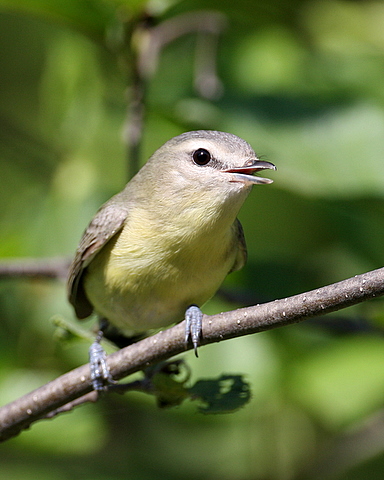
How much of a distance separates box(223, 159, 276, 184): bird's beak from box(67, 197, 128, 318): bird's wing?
0.76 m

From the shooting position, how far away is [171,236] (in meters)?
3.42

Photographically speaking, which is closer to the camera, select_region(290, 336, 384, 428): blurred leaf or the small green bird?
the small green bird

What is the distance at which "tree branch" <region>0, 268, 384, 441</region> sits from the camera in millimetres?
2170

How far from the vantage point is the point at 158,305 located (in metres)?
3.59

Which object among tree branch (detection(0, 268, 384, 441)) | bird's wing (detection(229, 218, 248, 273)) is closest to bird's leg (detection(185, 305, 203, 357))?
tree branch (detection(0, 268, 384, 441))

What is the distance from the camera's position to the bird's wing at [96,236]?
12.1 ft

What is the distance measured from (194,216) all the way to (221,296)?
120 cm

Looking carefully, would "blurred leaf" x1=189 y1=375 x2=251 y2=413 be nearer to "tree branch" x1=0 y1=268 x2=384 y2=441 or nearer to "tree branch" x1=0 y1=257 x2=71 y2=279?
"tree branch" x1=0 y1=268 x2=384 y2=441

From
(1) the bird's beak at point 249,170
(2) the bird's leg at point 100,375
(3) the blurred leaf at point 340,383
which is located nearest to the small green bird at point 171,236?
(1) the bird's beak at point 249,170

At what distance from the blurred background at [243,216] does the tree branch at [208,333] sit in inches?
48.3

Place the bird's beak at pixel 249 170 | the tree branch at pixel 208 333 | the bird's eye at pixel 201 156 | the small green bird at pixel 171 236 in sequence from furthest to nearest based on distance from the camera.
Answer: the bird's eye at pixel 201 156, the small green bird at pixel 171 236, the bird's beak at pixel 249 170, the tree branch at pixel 208 333

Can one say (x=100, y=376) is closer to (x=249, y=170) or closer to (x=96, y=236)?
(x=96, y=236)

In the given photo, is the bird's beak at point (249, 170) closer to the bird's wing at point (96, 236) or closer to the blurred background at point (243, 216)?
the blurred background at point (243, 216)

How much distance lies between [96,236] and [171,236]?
1.67 feet
